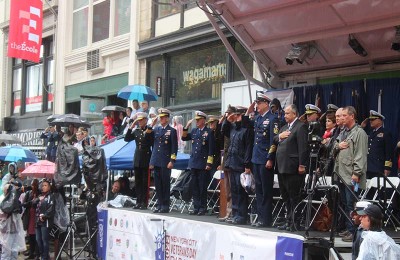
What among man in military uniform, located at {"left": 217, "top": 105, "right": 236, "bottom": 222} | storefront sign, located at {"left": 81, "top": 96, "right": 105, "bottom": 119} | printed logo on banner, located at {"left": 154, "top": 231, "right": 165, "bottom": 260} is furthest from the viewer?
storefront sign, located at {"left": 81, "top": 96, "right": 105, "bottom": 119}

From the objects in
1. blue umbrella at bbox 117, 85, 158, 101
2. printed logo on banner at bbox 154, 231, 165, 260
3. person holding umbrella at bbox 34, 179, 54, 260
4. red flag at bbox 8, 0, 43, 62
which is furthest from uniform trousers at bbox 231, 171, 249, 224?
red flag at bbox 8, 0, 43, 62

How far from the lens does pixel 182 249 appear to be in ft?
35.4

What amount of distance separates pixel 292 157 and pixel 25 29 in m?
18.4

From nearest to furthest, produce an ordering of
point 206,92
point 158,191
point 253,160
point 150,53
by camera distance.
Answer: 1. point 253,160
2. point 158,191
3. point 206,92
4. point 150,53

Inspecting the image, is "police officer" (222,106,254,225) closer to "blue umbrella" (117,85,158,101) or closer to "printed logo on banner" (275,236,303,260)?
"printed logo on banner" (275,236,303,260)

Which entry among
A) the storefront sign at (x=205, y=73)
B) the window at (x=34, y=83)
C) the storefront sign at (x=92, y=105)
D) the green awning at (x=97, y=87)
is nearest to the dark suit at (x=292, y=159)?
the storefront sign at (x=205, y=73)

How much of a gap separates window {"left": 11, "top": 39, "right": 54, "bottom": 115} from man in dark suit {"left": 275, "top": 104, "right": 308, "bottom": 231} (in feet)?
65.0

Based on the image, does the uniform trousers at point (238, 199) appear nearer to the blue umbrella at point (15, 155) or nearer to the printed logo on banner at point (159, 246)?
the printed logo on banner at point (159, 246)

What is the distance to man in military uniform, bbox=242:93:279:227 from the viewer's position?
31.2ft

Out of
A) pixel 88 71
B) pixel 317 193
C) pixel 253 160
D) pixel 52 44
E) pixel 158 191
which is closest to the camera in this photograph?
pixel 253 160

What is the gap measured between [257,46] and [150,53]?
8.32 meters

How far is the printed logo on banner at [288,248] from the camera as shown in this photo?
26.2 feet

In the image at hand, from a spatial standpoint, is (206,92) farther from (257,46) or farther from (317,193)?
(317,193)

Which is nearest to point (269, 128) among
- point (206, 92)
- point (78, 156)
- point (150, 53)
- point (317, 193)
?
point (317, 193)
